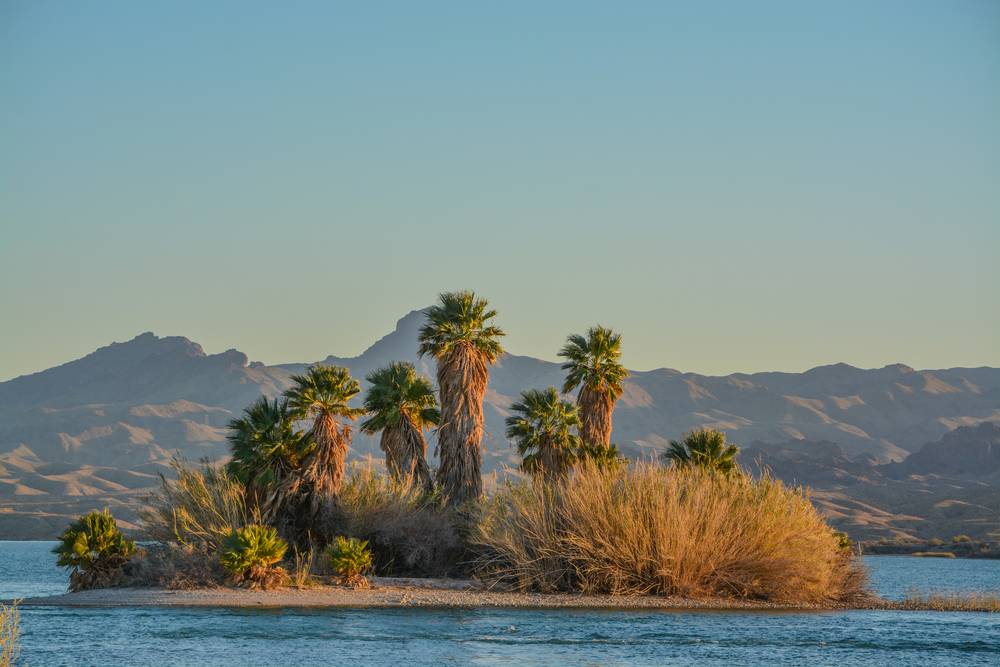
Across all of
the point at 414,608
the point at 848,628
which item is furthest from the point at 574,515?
the point at 848,628

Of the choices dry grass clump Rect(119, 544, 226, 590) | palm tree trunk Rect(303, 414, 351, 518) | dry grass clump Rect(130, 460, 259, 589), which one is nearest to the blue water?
dry grass clump Rect(119, 544, 226, 590)

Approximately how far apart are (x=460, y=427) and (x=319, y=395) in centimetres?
726

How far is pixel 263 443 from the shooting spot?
140 feet

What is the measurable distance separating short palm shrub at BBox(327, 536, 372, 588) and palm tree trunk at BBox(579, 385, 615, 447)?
15475mm

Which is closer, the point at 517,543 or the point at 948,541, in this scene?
the point at 517,543

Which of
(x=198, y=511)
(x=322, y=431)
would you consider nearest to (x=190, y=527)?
(x=198, y=511)

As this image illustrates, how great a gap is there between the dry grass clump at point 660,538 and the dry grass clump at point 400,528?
3190 mm

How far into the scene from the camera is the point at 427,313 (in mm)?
50688

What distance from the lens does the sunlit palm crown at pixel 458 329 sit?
4972cm

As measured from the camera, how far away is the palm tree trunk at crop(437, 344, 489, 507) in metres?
48.9

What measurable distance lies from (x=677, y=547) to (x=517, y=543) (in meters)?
5.25

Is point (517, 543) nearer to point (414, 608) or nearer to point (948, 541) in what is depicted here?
point (414, 608)

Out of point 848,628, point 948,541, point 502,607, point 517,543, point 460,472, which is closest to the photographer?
point 848,628

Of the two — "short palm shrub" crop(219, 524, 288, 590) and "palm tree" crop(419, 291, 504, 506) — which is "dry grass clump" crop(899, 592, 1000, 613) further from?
"short palm shrub" crop(219, 524, 288, 590)
